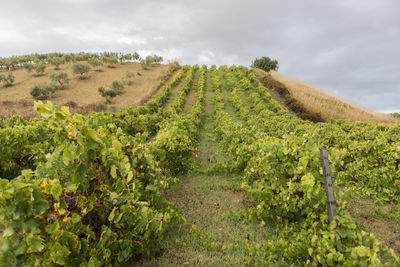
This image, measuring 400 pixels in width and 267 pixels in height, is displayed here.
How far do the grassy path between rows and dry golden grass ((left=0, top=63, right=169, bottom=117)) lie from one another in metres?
16.0

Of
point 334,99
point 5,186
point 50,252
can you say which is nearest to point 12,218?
point 5,186

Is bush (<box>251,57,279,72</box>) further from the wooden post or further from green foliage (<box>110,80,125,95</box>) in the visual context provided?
the wooden post

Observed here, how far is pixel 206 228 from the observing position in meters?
4.48

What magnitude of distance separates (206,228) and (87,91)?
29134 millimetres

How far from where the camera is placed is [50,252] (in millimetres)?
2246

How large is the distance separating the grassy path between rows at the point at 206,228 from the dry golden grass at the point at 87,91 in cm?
1605

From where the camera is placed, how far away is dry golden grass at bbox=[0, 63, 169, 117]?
2141cm

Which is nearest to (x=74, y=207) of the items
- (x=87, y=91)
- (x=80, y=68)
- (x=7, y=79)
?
(x=87, y=91)

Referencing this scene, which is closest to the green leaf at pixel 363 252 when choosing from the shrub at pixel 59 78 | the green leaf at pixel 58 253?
the green leaf at pixel 58 253

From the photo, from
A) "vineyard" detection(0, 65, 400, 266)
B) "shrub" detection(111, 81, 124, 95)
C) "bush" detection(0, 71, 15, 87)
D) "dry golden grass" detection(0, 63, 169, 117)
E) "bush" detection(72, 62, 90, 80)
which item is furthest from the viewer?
"bush" detection(72, 62, 90, 80)

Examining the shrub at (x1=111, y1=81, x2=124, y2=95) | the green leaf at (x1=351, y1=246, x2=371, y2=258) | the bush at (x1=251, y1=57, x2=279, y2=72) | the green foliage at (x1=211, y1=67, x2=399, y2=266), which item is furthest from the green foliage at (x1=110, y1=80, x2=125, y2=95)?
the bush at (x1=251, y1=57, x2=279, y2=72)

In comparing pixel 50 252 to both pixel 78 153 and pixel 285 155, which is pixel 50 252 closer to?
pixel 78 153

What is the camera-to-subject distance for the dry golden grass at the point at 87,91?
21409mm

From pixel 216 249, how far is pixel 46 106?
333 cm
